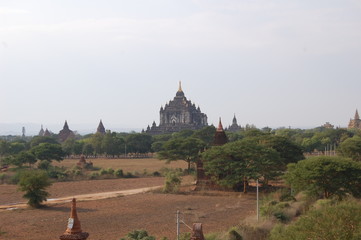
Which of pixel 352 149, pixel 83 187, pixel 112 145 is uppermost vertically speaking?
pixel 112 145

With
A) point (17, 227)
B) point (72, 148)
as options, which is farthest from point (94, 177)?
point (72, 148)

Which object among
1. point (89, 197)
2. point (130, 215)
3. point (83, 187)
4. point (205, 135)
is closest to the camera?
point (130, 215)

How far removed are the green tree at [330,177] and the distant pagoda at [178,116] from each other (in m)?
102

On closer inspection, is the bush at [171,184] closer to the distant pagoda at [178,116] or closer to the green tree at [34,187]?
the green tree at [34,187]

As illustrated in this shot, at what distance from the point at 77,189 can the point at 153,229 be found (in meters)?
18.8

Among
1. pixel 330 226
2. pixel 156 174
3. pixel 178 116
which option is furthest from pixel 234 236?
pixel 178 116

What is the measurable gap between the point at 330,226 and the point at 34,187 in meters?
24.6

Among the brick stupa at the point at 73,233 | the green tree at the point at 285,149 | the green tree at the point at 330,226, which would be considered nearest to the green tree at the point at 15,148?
the green tree at the point at 285,149

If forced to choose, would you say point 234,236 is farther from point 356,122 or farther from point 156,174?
point 356,122

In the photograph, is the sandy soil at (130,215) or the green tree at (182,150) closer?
the sandy soil at (130,215)

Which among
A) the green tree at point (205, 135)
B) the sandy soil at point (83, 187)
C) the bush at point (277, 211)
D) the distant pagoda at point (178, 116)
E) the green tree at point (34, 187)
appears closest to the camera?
the bush at point (277, 211)

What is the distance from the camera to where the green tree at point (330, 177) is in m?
26.6

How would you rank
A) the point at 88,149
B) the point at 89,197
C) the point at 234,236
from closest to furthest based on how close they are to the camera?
the point at 234,236 < the point at 89,197 < the point at 88,149

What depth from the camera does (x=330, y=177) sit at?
26.8 meters
